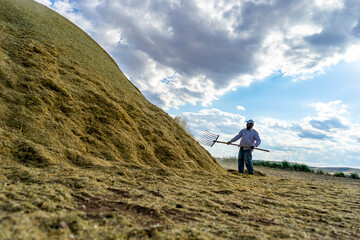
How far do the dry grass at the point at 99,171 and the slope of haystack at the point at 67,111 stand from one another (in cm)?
2

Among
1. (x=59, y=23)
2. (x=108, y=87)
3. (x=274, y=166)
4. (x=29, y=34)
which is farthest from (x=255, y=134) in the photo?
(x=274, y=166)

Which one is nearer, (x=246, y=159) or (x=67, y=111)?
(x=67, y=111)

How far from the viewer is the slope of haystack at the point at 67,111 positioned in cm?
398

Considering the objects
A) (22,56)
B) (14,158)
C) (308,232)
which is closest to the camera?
(308,232)

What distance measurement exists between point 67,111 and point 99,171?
6.08ft

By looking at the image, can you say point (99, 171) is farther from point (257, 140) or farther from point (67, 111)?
point (257, 140)

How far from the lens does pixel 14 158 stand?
3383 millimetres

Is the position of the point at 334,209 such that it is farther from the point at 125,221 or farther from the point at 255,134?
the point at 255,134

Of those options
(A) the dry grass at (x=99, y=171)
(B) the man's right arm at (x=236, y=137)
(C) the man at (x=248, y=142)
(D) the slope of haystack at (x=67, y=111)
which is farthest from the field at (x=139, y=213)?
(B) the man's right arm at (x=236, y=137)

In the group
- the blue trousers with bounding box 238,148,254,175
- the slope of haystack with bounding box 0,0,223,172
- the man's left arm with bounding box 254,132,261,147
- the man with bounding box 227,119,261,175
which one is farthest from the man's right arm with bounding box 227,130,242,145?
the slope of haystack with bounding box 0,0,223,172

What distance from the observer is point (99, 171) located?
148 inches

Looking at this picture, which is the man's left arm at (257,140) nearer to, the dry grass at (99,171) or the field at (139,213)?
the dry grass at (99,171)

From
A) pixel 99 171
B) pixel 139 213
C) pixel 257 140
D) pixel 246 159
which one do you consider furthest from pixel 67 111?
pixel 257 140

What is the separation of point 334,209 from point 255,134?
13.3ft
